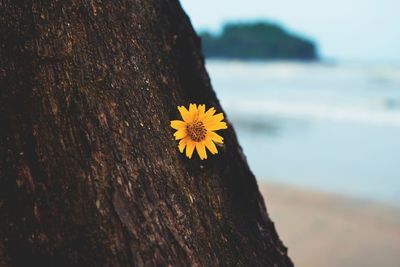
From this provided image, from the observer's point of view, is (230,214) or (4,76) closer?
(4,76)

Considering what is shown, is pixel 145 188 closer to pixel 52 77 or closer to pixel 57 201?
pixel 57 201

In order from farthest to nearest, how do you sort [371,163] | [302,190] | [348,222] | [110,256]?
[371,163] → [302,190] → [348,222] → [110,256]

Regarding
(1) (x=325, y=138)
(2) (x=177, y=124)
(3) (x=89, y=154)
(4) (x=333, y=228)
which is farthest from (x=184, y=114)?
(1) (x=325, y=138)

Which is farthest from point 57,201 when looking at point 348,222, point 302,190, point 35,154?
point 302,190

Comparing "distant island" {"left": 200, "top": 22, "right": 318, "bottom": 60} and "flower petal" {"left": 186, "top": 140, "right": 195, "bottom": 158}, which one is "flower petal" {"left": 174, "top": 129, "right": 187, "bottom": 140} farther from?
"distant island" {"left": 200, "top": 22, "right": 318, "bottom": 60}

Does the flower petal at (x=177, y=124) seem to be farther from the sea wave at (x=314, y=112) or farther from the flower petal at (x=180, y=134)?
the sea wave at (x=314, y=112)

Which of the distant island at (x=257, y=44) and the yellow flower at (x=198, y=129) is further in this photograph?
the distant island at (x=257, y=44)

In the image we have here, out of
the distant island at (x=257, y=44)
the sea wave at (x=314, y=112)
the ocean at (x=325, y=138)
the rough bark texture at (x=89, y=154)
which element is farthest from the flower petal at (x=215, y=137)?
the distant island at (x=257, y=44)
